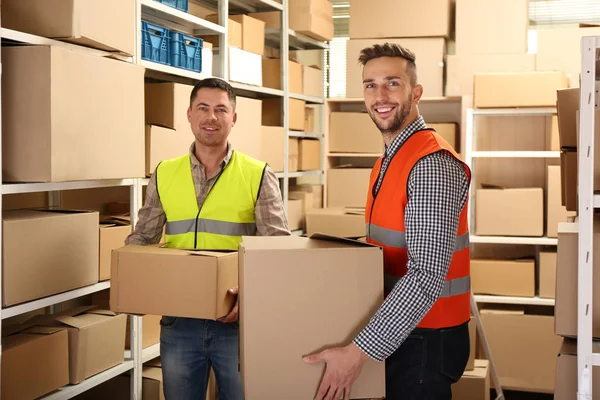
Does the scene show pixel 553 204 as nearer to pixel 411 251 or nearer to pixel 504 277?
pixel 504 277

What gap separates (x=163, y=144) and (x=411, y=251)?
1.73m

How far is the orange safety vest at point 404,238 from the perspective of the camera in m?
1.82

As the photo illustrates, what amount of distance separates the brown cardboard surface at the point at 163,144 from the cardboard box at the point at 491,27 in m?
2.29

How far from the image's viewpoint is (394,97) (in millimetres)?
1922

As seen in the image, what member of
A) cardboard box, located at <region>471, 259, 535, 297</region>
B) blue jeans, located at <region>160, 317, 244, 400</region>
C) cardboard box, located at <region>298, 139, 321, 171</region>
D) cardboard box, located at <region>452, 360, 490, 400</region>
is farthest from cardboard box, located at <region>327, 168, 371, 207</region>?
blue jeans, located at <region>160, 317, 244, 400</region>

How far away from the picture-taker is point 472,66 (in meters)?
4.87

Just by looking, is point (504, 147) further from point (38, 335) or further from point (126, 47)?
point (38, 335)

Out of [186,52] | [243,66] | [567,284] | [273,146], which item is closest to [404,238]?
[567,284]

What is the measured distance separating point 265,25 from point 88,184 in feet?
7.14

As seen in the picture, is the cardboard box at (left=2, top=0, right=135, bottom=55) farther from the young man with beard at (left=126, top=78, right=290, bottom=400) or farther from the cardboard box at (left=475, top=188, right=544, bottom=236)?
the cardboard box at (left=475, top=188, right=544, bottom=236)

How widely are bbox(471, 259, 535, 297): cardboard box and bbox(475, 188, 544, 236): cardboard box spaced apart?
0.18 metres

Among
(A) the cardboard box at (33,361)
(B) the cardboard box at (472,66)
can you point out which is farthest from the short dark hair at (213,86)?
(B) the cardboard box at (472,66)

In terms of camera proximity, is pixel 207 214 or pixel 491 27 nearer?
pixel 207 214

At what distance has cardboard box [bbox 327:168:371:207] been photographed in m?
5.05
